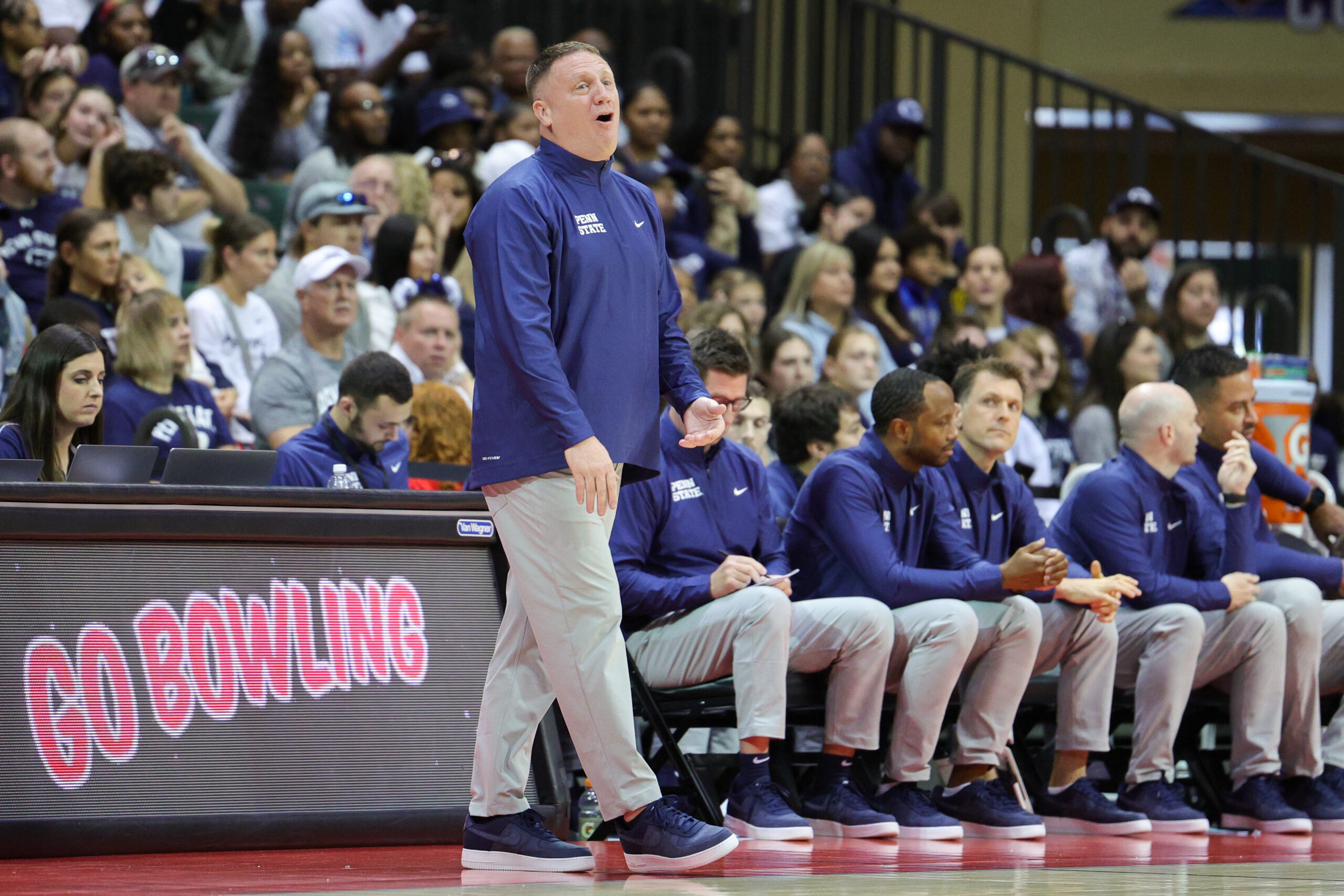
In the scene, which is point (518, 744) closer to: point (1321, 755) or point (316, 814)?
point (316, 814)

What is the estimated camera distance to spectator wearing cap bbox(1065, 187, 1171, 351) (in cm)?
1158

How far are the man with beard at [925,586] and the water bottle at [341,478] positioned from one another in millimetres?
1486

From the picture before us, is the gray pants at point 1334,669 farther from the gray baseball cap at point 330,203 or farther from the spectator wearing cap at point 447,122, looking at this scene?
the spectator wearing cap at point 447,122

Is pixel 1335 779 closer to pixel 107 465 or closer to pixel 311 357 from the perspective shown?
pixel 311 357

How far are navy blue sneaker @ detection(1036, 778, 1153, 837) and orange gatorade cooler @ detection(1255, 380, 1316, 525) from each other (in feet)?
7.06

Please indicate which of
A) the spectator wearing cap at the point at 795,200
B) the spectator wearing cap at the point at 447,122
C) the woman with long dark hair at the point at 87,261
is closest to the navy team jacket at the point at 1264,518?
the woman with long dark hair at the point at 87,261

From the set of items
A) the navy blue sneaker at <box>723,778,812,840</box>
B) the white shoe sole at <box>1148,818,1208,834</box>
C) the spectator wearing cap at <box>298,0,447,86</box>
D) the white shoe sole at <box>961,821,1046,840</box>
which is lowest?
the white shoe sole at <box>1148,818,1208,834</box>

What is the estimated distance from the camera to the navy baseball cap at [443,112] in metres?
10.3

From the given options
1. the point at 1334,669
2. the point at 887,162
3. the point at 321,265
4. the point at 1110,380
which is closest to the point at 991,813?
the point at 1334,669

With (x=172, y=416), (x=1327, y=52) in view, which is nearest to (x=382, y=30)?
(x=172, y=416)

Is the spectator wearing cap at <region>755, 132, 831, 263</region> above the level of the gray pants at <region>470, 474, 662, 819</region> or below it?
above

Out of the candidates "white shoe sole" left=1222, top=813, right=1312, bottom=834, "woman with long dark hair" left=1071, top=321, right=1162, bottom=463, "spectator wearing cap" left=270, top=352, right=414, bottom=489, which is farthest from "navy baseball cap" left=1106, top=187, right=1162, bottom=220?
"spectator wearing cap" left=270, top=352, right=414, bottom=489

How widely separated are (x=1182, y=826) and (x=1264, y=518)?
1539mm

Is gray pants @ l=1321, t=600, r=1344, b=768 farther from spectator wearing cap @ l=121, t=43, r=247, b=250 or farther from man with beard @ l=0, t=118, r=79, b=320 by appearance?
spectator wearing cap @ l=121, t=43, r=247, b=250
